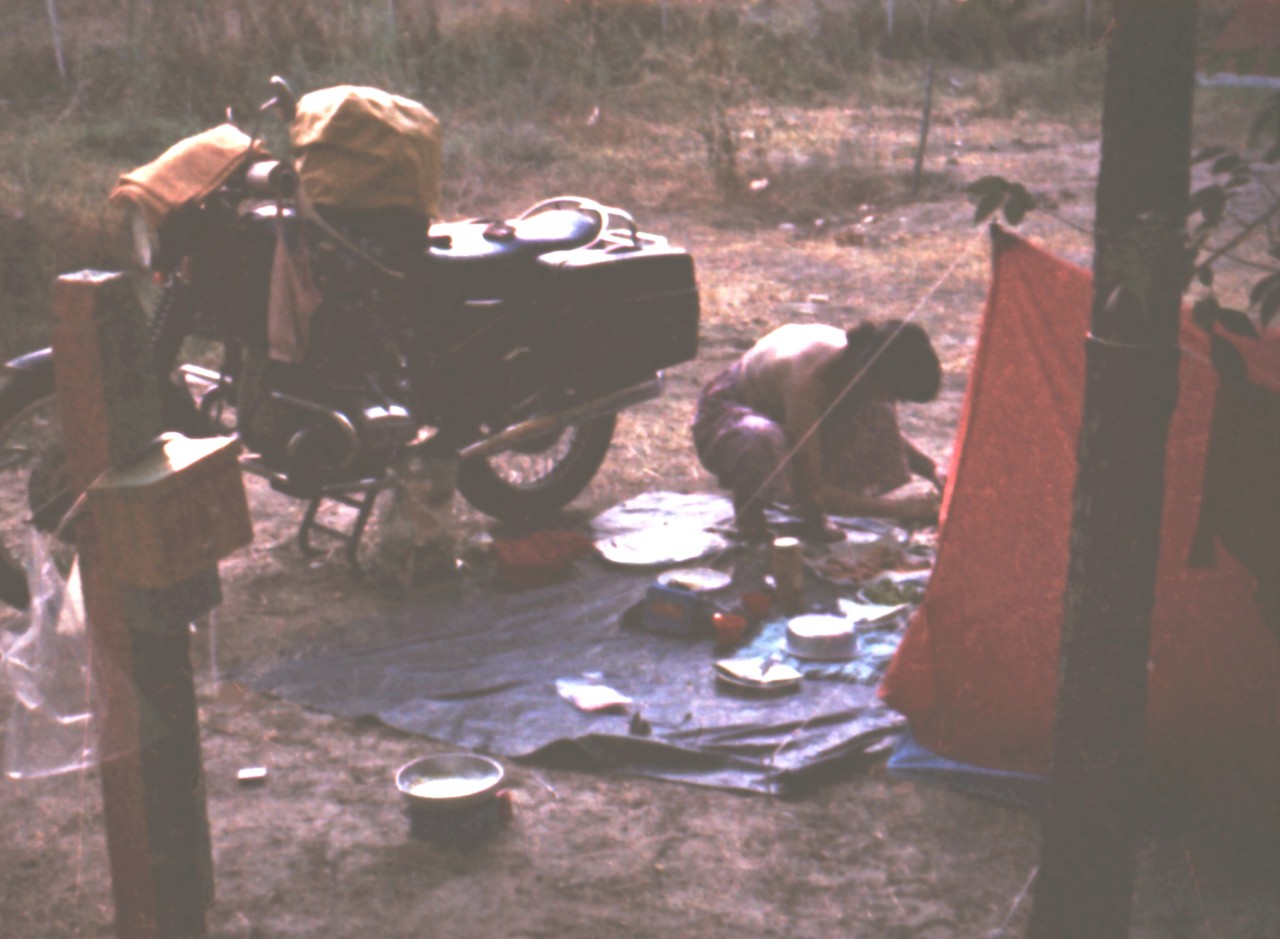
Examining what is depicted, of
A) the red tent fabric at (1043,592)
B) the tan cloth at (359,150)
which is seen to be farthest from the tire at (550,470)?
the red tent fabric at (1043,592)

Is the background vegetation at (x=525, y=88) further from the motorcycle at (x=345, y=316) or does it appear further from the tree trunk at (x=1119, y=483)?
the tree trunk at (x=1119, y=483)

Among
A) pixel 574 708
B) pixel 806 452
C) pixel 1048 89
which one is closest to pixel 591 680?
pixel 574 708

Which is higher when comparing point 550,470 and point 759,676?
point 550,470

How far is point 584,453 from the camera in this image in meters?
5.89

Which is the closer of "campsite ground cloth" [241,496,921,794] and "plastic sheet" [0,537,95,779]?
"plastic sheet" [0,537,95,779]

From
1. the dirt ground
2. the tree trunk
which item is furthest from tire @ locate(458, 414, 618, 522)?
the tree trunk

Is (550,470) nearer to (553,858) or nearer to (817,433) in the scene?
(817,433)

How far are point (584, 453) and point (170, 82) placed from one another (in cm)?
868

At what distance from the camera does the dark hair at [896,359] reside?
17.1 feet

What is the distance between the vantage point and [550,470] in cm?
590

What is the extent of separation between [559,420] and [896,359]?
1211mm

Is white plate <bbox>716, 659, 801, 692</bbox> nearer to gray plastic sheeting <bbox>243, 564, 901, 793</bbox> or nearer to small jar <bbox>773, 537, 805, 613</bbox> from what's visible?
gray plastic sheeting <bbox>243, 564, 901, 793</bbox>

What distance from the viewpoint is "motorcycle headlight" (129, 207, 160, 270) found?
4.80 metres

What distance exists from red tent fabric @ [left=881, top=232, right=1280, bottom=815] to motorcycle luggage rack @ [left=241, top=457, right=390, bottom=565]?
1.87m
